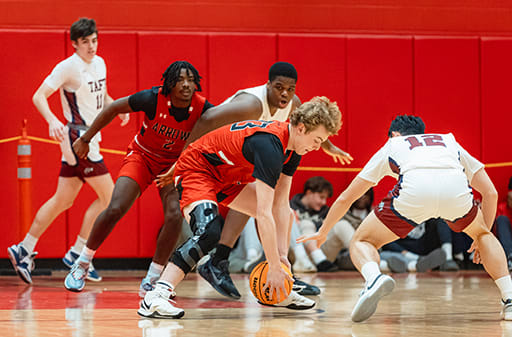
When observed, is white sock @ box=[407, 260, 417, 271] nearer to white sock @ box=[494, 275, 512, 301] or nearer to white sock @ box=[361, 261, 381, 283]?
white sock @ box=[494, 275, 512, 301]

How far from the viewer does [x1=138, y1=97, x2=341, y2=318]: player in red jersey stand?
4.12 meters

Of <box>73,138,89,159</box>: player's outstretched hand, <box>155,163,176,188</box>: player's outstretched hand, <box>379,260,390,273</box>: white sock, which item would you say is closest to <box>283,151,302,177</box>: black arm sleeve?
<box>155,163,176,188</box>: player's outstretched hand

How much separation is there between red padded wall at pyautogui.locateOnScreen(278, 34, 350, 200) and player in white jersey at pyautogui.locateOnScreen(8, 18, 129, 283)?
225 cm

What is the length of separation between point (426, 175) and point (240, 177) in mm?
1103

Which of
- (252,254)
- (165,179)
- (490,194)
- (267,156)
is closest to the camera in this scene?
(267,156)

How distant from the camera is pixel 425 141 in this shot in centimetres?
441

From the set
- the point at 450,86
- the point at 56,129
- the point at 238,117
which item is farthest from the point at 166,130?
the point at 450,86

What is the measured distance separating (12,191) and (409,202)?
4.68 meters

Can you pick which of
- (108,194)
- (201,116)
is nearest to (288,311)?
(201,116)

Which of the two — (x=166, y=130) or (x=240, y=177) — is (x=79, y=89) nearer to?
(x=166, y=130)

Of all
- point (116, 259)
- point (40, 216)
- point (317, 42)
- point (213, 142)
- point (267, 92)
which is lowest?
point (116, 259)

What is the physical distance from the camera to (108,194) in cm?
652

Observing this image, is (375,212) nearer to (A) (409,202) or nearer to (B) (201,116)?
(A) (409,202)

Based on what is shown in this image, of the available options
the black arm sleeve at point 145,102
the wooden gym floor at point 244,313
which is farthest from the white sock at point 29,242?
the black arm sleeve at point 145,102
